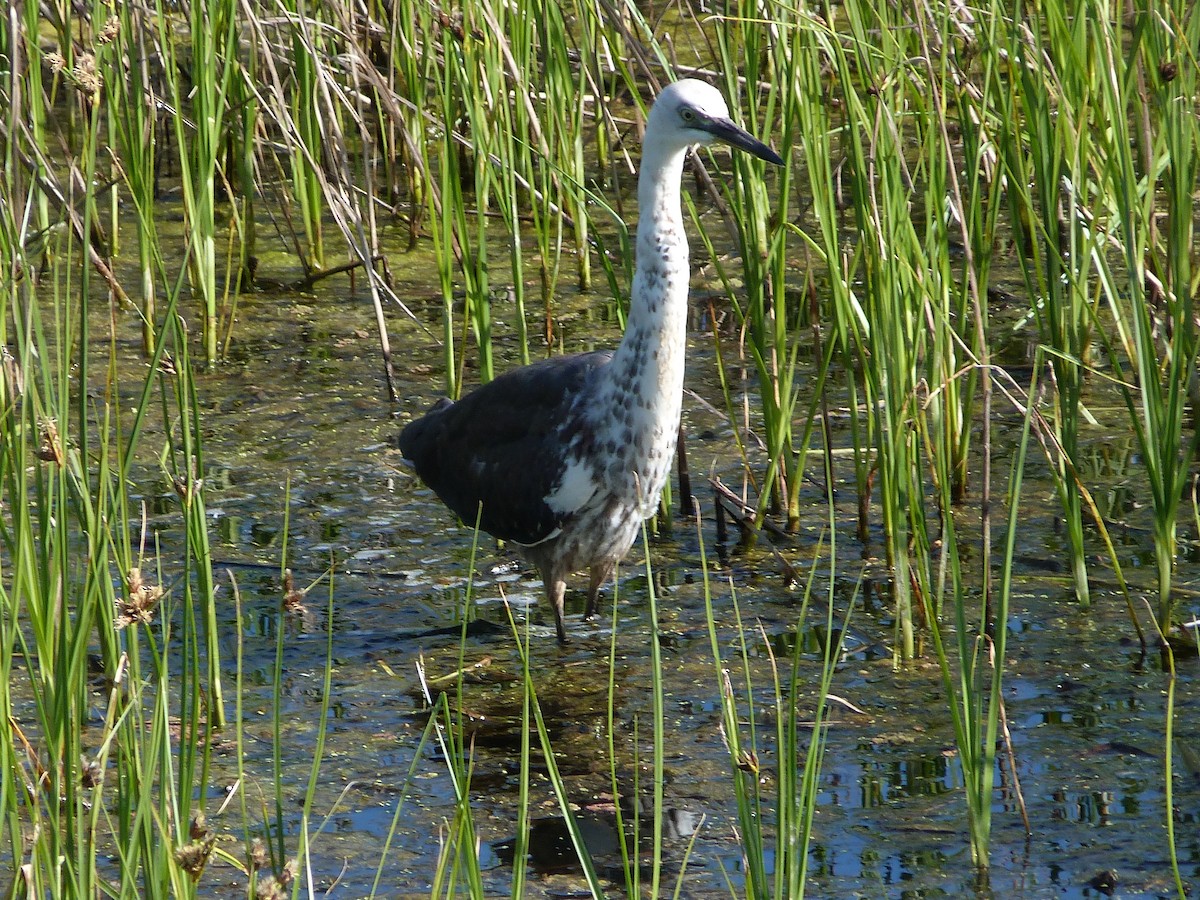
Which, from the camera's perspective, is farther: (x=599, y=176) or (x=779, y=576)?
(x=599, y=176)

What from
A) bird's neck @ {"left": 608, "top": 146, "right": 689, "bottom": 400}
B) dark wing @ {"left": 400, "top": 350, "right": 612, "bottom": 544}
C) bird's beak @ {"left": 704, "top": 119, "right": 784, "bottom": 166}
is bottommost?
dark wing @ {"left": 400, "top": 350, "right": 612, "bottom": 544}

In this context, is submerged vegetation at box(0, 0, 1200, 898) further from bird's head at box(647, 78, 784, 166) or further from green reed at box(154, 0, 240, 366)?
bird's head at box(647, 78, 784, 166)

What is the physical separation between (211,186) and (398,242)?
1756 millimetres

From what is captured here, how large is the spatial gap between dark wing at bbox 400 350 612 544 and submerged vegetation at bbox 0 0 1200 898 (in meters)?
0.25

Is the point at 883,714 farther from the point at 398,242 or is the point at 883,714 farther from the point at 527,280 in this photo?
the point at 398,242

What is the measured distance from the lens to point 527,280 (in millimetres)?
5910

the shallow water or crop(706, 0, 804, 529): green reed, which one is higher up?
crop(706, 0, 804, 529): green reed

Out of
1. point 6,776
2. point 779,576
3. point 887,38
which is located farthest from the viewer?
point 779,576

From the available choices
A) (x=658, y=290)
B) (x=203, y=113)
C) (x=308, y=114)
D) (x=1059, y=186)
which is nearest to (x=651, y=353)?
(x=658, y=290)

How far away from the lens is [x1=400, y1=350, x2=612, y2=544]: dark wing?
12.8 ft

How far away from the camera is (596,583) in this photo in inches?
161

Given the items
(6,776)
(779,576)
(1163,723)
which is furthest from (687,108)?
(6,776)

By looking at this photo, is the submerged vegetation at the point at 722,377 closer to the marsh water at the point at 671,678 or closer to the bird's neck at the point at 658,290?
the marsh water at the point at 671,678

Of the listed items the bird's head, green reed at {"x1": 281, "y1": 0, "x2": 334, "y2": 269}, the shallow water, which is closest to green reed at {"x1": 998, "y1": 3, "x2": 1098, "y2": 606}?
the shallow water
